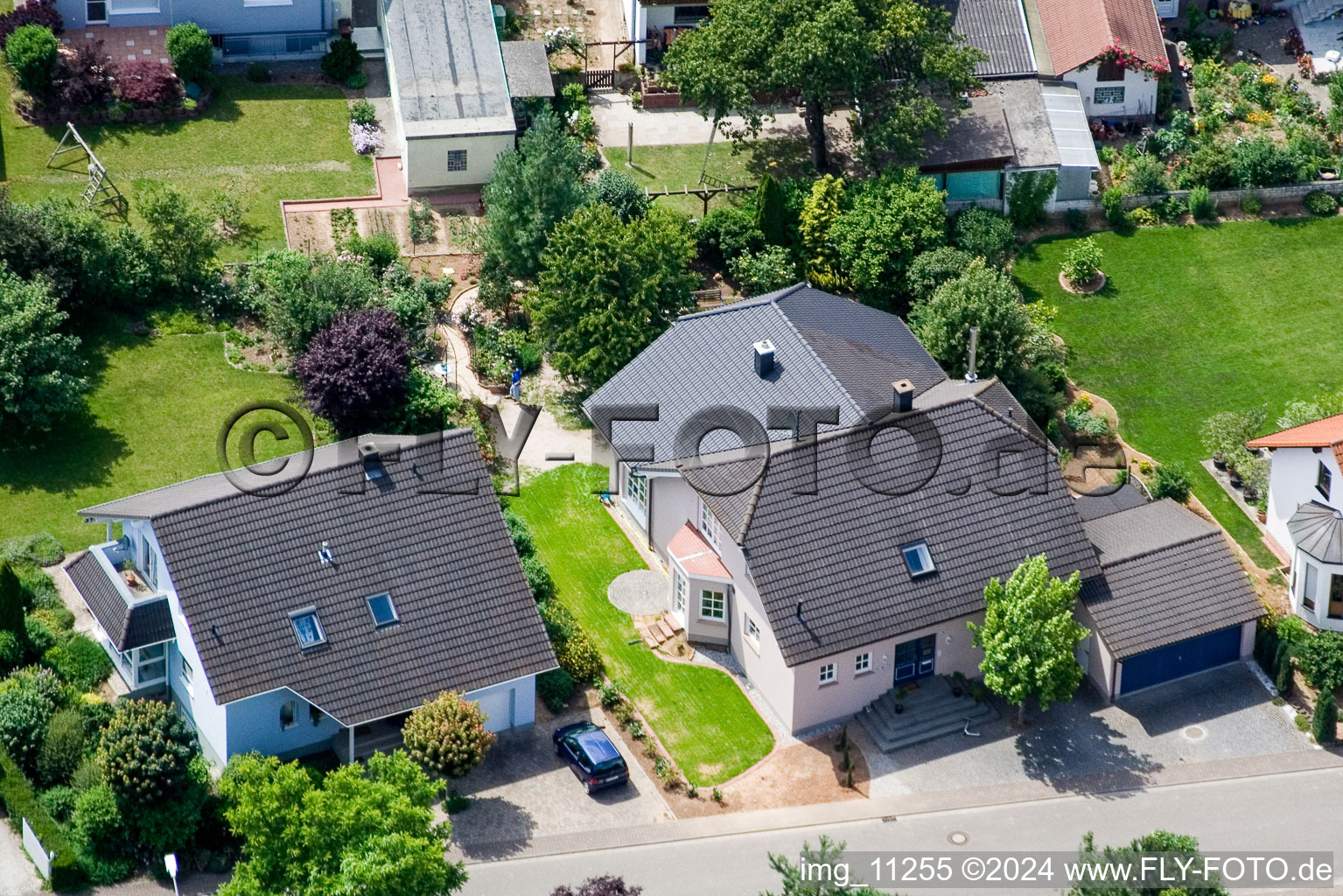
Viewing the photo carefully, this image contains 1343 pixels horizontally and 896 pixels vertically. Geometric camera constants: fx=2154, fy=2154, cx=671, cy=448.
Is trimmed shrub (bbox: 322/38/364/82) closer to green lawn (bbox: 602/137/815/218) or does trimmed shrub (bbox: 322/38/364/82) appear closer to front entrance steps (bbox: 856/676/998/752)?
green lawn (bbox: 602/137/815/218)

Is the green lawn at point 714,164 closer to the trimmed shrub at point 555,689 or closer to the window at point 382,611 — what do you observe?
the trimmed shrub at point 555,689

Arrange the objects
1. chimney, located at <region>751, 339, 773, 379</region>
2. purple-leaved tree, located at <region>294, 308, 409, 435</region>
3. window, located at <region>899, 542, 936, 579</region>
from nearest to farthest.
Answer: window, located at <region>899, 542, 936, 579</region>, chimney, located at <region>751, 339, 773, 379</region>, purple-leaved tree, located at <region>294, 308, 409, 435</region>

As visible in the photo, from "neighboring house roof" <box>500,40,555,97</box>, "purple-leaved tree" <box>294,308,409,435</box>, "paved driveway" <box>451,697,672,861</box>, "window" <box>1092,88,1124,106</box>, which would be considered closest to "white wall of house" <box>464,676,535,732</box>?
"paved driveway" <box>451,697,672,861</box>

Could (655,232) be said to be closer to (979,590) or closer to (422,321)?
(422,321)

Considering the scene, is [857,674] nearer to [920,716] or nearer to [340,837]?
[920,716]

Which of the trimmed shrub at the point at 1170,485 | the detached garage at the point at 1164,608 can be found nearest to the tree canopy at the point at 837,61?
the trimmed shrub at the point at 1170,485

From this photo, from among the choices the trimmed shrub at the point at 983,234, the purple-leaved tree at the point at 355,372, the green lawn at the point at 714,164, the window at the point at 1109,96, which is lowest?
the purple-leaved tree at the point at 355,372

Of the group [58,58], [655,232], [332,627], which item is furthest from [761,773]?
[58,58]
